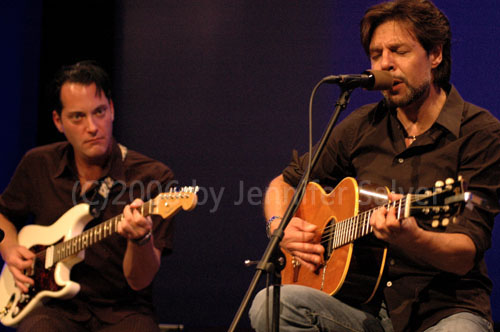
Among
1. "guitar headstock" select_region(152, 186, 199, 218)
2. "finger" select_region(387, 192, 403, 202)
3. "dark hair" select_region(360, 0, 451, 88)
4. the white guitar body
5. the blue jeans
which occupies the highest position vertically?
"dark hair" select_region(360, 0, 451, 88)

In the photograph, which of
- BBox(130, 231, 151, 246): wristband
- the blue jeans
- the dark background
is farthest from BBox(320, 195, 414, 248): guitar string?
the dark background

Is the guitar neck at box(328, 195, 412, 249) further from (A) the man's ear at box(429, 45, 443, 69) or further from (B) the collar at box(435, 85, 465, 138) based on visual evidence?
(A) the man's ear at box(429, 45, 443, 69)

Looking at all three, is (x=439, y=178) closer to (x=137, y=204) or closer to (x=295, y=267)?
(x=295, y=267)

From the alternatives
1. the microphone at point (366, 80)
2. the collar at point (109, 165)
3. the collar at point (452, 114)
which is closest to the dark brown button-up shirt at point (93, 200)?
the collar at point (109, 165)

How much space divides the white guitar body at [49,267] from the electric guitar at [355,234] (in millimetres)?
1234

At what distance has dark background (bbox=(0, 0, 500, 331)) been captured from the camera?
416 cm

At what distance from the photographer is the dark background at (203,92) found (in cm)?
416

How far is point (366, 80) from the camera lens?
208 centimetres

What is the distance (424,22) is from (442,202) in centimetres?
105

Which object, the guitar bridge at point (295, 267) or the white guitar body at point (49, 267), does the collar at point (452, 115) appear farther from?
the white guitar body at point (49, 267)

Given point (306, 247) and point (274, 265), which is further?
point (306, 247)

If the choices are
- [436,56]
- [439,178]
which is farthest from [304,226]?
[436,56]

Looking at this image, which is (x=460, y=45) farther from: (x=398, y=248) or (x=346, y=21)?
(x=398, y=248)

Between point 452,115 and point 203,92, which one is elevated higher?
point 452,115
